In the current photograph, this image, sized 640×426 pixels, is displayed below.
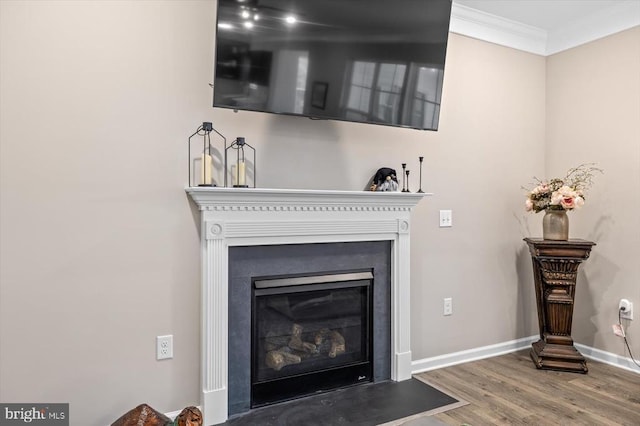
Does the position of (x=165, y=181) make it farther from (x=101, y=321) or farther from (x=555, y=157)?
(x=555, y=157)

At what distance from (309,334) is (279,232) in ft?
2.17

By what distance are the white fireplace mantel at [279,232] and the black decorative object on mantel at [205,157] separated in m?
0.09

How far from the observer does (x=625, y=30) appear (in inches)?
113

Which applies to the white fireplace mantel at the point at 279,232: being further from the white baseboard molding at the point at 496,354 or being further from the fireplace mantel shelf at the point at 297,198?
the white baseboard molding at the point at 496,354

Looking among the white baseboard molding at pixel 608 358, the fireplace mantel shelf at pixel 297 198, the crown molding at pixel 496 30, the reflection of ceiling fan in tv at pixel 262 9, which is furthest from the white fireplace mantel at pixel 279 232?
the white baseboard molding at pixel 608 358

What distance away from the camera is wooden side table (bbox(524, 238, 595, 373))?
2783 mm

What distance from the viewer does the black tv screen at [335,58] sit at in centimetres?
197

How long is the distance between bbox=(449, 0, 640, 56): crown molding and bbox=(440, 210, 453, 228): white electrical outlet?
1.25 meters

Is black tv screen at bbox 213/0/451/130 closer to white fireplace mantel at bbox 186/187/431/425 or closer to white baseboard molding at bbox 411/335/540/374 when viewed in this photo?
white fireplace mantel at bbox 186/187/431/425

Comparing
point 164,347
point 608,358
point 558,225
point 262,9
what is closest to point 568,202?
point 558,225

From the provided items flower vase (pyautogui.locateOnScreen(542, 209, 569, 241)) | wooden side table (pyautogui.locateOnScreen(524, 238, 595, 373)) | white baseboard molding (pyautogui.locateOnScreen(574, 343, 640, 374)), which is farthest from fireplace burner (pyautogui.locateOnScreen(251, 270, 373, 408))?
white baseboard molding (pyautogui.locateOnScreen(574, 343, 640, 374))

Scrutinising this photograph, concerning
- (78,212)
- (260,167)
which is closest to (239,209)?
(260,167)

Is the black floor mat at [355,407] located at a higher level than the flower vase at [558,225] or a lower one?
lower

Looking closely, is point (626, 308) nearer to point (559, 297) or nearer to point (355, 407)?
point (559, 297)
